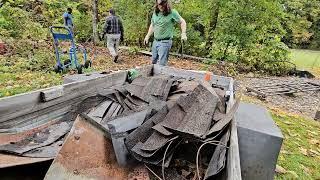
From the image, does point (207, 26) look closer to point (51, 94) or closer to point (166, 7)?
point (166, 7)

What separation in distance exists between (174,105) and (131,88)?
1.03m

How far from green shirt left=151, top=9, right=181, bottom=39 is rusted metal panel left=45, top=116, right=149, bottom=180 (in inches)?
171

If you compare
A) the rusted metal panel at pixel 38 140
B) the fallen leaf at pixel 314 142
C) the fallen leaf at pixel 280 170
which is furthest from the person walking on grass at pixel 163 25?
the rusted metal panel at pixel 38 140

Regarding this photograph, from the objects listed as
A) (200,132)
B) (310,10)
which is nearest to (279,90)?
(200,132)

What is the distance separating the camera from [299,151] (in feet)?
17.7

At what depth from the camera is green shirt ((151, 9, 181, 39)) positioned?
6938 millimetres

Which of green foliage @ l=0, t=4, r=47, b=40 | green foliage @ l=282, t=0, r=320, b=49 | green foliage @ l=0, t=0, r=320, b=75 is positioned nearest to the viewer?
green foliage @ l=0, t=4, r=47, b=40

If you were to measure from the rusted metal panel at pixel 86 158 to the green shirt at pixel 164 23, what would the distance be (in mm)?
4345

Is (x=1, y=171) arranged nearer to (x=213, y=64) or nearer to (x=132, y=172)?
(x=132, y=172)

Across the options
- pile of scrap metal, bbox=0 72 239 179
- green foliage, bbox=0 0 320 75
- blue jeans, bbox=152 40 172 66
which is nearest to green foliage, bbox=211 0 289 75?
green foliage, bbox=0 0 320 75

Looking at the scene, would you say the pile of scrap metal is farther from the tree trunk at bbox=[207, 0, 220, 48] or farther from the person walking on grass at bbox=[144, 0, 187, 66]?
the tree trunk at bbox=[207, 0, 220, 48]

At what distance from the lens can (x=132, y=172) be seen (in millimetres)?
2826

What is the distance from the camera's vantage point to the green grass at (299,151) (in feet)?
15.1

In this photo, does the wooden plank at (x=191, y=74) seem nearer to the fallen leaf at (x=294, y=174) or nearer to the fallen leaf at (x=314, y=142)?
the fallen leaf at (x=294, y=174)
